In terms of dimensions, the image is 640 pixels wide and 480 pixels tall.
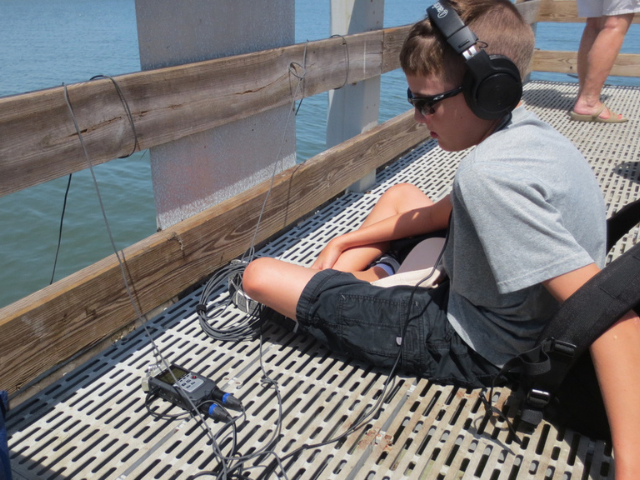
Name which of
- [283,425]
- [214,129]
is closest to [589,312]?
[283,425]

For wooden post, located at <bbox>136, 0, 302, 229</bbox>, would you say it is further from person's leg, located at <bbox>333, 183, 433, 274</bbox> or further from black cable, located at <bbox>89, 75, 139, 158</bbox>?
person's leg, located at <bbox>333, 183, 433, 274</bbox>

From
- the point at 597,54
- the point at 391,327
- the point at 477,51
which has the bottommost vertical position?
the point at 391,327

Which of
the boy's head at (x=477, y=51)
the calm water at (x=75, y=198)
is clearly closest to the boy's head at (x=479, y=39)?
the boy's head at (x=477, y=51)

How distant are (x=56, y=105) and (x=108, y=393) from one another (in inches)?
38.9

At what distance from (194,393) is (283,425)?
1.06 ft

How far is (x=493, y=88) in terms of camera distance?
152cm

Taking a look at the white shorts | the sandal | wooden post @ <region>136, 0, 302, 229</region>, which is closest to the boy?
wooden post @ <region>136, 0, 302, 229</region>

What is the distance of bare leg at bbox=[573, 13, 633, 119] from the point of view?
4883 mm

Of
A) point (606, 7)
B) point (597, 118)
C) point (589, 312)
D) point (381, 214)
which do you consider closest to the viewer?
point (589, 312)

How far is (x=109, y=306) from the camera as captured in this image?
2.07 metres

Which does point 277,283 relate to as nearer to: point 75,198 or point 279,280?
point 279,280

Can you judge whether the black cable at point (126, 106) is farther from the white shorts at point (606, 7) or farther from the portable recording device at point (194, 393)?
the white shorts at point (606, 7)

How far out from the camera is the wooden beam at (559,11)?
6223 millimetres

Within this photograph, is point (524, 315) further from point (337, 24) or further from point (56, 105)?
point (337, 24)
